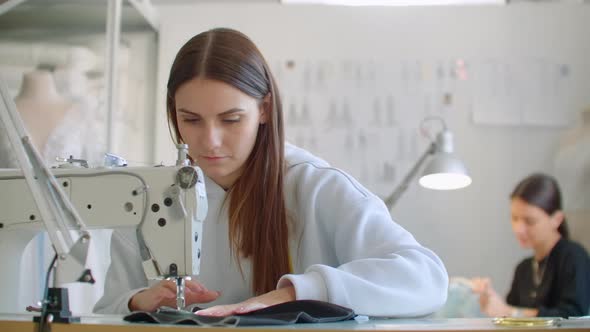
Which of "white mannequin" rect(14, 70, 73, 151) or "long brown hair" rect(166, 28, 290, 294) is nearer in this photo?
"long brown hair" rect(166, 28, 290, 294)

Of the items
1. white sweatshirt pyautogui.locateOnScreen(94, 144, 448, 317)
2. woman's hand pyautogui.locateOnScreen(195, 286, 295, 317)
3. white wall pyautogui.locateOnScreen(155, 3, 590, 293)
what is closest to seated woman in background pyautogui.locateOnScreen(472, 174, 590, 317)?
white wall pyautogui.locateOnScreen(155, 3, 590, 293)

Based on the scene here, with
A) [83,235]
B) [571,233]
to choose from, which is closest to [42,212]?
[83,235]

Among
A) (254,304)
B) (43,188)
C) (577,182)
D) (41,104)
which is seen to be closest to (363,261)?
(254,304)

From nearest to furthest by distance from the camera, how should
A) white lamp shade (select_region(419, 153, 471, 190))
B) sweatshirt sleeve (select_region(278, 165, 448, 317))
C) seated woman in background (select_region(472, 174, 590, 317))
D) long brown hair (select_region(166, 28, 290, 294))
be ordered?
1. sweatshirt sleeve (select_region(278, 165, 448, 317))
2. long brown hair (select_region(166, 28, 290, 294))
3. white lamp shade (select_region(419, 153, 471, 190))
4. seated woman in background (select_region(472, 174, 590, 317))

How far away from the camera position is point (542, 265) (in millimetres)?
3125

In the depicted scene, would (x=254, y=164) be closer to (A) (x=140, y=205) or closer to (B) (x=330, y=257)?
(B) (x=330, y=257)

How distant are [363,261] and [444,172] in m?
1.65

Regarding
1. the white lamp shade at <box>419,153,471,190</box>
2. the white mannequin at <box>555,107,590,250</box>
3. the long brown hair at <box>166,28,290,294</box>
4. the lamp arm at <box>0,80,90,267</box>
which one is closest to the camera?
the lamp arm at <box>0,80,90,267</box>

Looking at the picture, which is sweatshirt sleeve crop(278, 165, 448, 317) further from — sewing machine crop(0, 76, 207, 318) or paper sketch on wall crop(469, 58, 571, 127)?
paper sketch on wall crop(469, 58, 571, 127)

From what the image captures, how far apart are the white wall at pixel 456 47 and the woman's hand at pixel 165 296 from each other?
7.15ft

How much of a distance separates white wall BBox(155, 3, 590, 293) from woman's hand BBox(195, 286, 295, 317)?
2322mm

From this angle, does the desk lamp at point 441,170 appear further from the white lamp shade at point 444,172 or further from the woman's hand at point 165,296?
the woman's hand at point 165,296

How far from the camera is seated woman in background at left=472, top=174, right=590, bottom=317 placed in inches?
→ 115

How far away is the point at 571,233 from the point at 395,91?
1034 millimetres
